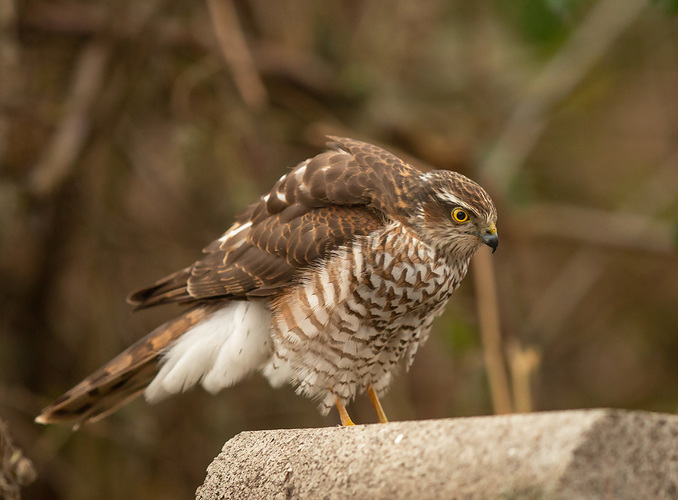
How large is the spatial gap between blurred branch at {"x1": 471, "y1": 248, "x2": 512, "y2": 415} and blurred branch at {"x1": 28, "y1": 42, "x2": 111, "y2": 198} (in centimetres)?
230

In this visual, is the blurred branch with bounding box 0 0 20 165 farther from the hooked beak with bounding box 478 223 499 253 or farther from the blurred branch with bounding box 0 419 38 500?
the hooked beak with bounding box 478 223 499 253

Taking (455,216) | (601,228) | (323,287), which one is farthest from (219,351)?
(601,228)

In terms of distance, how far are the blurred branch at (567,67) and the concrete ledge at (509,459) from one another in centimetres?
398

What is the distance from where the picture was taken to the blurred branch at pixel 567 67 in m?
5.64

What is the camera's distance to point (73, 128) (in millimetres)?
4734

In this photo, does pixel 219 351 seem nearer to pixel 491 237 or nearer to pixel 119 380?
pixel 119 380

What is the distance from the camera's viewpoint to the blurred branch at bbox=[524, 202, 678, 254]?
5691mm

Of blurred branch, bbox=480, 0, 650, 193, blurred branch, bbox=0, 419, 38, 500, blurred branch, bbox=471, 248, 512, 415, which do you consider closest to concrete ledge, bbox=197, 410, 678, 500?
blurred branch, bbox=0, 419, 38, 500

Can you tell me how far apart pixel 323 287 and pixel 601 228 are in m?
3.45

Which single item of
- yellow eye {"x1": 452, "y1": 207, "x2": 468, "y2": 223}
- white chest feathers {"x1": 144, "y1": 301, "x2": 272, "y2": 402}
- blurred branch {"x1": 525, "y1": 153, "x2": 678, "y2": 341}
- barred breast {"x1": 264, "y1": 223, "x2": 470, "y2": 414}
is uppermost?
yellow eye {"x1": 452, "y1": 207, "x2": 468, "y2": 223}

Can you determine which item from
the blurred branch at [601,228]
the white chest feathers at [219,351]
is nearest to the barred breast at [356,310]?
the white chest feathers at [219,351]

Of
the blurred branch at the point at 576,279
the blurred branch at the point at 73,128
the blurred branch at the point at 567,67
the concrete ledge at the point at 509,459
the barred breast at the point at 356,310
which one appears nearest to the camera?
the concrete ledge at the point at 509,459

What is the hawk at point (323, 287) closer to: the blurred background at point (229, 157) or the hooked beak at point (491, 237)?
the hooked beak at point (491, 237)

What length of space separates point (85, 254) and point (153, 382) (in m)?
1.95
